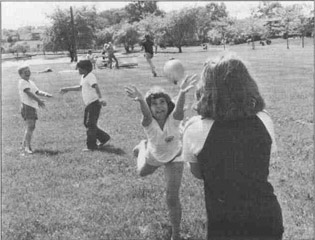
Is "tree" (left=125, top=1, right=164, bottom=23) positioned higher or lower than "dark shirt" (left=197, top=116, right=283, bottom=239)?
higher

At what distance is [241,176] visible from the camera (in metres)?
2.20

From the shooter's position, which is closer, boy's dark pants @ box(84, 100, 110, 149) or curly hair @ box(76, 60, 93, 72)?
curly hair @ box(76, 60, 93, 72)

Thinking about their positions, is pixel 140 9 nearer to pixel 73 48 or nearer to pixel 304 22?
pixel 73 48

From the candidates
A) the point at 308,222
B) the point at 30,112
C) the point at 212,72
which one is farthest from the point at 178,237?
the point at 30,112

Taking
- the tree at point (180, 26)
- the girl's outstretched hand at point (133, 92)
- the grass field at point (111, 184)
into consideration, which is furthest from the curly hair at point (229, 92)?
the tree at point (180, 26)

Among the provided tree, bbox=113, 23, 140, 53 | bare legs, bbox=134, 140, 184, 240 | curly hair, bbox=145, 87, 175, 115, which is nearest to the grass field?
bare legs, bbox=134, 140, 184, 240

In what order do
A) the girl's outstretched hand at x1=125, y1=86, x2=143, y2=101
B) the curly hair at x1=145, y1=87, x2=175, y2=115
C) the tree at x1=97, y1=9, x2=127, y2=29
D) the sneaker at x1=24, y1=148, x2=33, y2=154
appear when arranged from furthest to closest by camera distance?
the sneaker at x1=24, y1=148, x2=33, y2=154, the tree at x1=97, y1=9, x2=127, y2=29, the curly hair at x1=145, y1=87, x2=175, y2=115, the girl's outstretched hand at x1=125, y1=86, x2=143, y2=101

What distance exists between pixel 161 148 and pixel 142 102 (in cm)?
52

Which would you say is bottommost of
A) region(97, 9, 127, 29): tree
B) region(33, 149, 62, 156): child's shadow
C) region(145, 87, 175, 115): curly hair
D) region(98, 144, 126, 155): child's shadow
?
region(33, 149, 62, 156): child's shadow

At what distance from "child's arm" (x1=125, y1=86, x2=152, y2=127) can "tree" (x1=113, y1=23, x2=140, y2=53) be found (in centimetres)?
327

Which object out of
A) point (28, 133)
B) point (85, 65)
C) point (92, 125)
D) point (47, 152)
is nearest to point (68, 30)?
point (85, 65)

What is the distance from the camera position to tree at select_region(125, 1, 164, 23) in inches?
235

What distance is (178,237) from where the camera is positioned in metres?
3.86

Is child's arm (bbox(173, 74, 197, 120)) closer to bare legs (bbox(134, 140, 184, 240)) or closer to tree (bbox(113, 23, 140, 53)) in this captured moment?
bare legs (bbox(134, 140, 184, 240))
